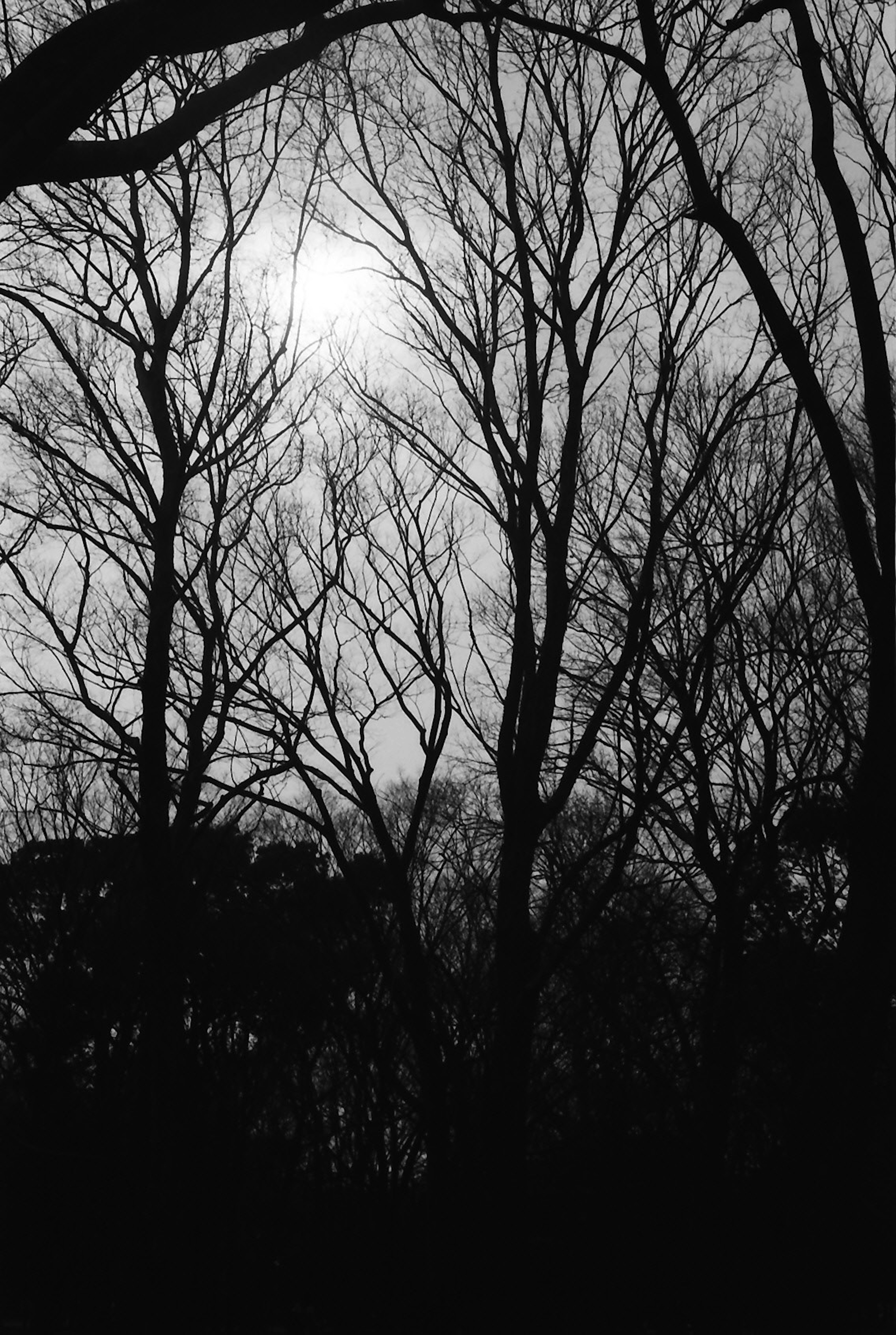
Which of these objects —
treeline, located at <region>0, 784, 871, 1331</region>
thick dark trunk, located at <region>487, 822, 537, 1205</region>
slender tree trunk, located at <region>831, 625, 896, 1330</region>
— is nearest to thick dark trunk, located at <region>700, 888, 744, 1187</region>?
treeline, located at <region>0, 784, 871, 1331</region>

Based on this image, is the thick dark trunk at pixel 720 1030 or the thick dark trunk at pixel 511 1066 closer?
the thick dark trunk at pixel 720 1030

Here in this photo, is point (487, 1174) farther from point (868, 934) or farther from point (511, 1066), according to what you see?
point (868, 934)

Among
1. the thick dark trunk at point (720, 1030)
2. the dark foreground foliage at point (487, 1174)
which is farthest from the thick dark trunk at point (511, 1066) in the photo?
the thick dark trunk at point (720, 1030)

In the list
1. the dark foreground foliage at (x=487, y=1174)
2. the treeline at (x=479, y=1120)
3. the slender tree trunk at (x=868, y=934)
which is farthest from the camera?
the treeline at (x=479, y=1120)

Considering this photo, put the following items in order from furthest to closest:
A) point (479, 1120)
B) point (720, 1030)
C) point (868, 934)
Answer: point (479, 1120) < point (720, 1030) < point (868, 934)

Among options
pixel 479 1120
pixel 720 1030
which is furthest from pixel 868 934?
pixel 479 1120

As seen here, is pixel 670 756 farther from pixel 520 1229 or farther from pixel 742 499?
pixel 742 499

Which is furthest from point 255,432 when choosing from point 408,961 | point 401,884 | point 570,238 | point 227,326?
point 408,961

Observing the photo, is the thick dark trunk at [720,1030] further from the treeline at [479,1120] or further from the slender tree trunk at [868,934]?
the slender tree trunk at [868,934]

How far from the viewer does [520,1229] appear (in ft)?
14.2

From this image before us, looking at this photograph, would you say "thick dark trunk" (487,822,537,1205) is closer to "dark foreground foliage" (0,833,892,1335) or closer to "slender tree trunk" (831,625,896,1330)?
"dark foreground foliage" (0,833,892,1335)

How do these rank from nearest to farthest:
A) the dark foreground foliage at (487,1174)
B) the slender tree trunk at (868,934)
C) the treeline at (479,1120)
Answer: the slender tree trunk at (868,934), the dark foreground foliage at (487,1174), the treeline at (479,1120)

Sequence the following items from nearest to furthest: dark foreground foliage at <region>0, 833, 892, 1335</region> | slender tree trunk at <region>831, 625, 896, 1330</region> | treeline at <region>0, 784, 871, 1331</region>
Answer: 1. slender tree trunk at <region>831, 625, 896, 1330</region>
2. dark foreground foliage at <region>0, 833, 892, 1335</region>
3. treeline at <region>0, 784, 871, 1331</region>

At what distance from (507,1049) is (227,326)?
15.4 feet
